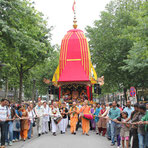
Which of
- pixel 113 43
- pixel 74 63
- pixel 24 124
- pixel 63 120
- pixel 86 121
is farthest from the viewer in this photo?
→ pixel 113 43

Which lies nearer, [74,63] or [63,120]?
[63,120]

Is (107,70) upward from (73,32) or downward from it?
downward

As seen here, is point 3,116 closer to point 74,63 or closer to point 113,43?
point 74,63

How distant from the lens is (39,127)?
1502 centimetres

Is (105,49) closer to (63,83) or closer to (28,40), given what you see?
(63,83)

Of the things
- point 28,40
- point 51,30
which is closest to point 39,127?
point 28,40

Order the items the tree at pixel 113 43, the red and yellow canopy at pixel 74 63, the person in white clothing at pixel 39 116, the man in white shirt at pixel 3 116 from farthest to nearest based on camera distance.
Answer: the tree at pixel 113 43 → the red and yellow canopy at pixel 74 63 → the person in white clothing at pixel 39 116 → the man in white shirt at pixel 3 116

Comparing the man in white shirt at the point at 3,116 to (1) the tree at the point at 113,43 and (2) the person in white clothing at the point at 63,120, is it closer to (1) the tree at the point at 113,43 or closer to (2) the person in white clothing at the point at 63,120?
(2) the person in white clothing at the point at 63,120

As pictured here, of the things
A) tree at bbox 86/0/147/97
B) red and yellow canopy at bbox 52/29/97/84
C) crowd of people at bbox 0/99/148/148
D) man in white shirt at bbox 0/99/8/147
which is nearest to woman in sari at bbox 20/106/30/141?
crowd of people at bbox 0/99/148/148

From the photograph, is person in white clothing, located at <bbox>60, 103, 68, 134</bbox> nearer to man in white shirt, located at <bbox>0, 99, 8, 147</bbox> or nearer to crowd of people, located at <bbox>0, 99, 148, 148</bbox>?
crowd of people, located at <bbox>0, 99, 148, 148</bbox>

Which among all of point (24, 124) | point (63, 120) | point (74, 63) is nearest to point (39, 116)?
point (63, 120)

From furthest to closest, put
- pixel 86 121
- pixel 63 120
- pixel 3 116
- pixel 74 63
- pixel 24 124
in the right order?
pixel 74 63 → pixel 63 120 → pixel 86 121 → pixel 24 124 → pixel 3 116

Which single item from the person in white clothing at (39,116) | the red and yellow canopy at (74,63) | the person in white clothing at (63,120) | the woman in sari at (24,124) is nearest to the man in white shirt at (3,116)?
the woman in sari at (24,124)

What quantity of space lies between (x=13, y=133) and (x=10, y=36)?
16.3 feet
